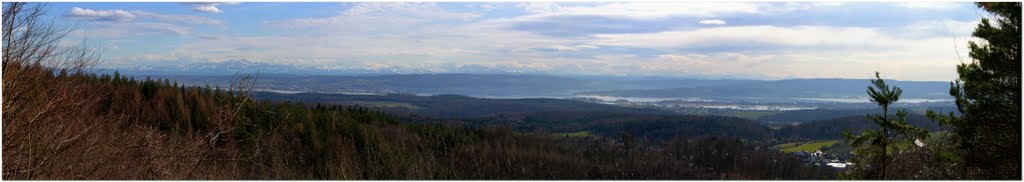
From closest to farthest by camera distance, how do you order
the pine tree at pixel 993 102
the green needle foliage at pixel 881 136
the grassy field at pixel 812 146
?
the green needle foliage at pixel 881 136
the pine tree at pixel 993 102
the grassy field at pixel 812 146

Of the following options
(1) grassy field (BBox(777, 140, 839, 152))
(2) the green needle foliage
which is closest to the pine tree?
(2) the green needle foliage

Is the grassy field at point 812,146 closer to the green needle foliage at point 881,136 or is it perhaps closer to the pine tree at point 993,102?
the pine tree at point 993,102

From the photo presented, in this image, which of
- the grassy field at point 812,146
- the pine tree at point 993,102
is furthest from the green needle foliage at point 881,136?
the grassy field at point 812,146

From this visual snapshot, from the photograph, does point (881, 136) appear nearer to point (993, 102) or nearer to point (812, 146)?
point (993, 102)

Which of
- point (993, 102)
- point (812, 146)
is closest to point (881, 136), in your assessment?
point (993, 102)

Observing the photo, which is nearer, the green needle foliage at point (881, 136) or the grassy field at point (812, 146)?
the green needle foliage at point (881, 136)

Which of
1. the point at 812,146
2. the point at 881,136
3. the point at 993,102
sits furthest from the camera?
the point at 812,146

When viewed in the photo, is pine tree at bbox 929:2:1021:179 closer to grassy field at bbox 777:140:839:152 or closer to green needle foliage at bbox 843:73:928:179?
green needle foliage at bbox 843:73:928:179

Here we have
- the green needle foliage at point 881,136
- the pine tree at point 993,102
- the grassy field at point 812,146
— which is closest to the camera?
the green needle foliage at point 881,136

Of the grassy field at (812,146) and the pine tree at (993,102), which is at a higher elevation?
the pine tree at (993,102)

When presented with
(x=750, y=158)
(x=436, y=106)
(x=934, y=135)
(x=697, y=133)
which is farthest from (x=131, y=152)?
(x=436, y=106)

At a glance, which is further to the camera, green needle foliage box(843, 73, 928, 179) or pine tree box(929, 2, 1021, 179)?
pine tree box(929, 2, 1021, 179)
